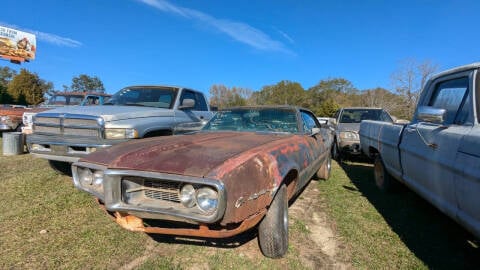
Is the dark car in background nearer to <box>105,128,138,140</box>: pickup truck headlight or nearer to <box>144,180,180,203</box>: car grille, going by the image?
<box>105,128,138,140</box>: pickup truck headlight

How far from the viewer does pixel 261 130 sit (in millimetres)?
3805

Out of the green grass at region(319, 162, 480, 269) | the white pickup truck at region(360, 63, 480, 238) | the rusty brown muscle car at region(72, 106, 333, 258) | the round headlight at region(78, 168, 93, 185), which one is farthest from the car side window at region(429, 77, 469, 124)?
the round headlight at region(78, 168, 93, 185)

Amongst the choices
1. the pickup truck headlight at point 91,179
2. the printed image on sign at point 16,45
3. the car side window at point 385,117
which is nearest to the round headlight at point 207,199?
the pickup truck headlight at point 91,179

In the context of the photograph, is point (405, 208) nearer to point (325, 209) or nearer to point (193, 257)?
point (325, 209)

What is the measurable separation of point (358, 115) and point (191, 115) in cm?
580

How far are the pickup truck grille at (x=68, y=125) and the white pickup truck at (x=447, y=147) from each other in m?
4.49

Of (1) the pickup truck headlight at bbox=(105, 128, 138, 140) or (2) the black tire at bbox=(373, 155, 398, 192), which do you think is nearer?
(1) the pickup truck headlight at bbox=(105, 128, 138, 140)

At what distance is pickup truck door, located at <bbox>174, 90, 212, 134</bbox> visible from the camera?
5344mm

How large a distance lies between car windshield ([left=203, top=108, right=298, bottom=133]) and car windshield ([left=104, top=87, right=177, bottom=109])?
1.86 metres

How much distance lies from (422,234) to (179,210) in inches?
115

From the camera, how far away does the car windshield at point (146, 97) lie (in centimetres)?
557

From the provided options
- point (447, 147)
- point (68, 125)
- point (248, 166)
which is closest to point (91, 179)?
point (248, 166)

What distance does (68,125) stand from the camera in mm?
4262

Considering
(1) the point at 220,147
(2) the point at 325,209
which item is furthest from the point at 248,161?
(2) the point at 325,209
